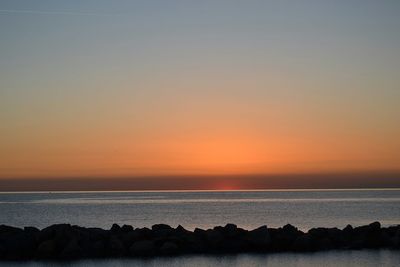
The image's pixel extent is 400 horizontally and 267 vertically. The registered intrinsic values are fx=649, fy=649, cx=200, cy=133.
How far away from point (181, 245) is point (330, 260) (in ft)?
19.4

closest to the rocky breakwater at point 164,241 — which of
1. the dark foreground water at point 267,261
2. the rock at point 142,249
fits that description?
the rock at point 142,249

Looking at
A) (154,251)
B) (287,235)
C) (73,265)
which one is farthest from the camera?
(287,235)

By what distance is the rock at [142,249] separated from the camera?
968 inches

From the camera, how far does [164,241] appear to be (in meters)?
25.8

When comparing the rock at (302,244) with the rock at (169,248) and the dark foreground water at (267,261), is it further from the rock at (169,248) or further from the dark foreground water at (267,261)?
the rock at (169,248)

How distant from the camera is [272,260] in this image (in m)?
23.3

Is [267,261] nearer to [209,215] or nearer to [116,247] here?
[116,247]

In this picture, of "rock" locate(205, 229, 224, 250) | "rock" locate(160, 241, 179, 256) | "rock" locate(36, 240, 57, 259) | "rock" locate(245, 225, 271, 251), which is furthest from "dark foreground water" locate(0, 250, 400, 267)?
"rock" locate(205, 229, 224, 250)

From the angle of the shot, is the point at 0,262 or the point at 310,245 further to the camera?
the point at 310,245

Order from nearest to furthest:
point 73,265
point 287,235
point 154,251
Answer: point 73,265 < point 154,251 < point 287,235

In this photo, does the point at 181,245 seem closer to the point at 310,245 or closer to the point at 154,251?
the point at 154,251

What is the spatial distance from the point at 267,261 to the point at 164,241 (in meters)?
4.68

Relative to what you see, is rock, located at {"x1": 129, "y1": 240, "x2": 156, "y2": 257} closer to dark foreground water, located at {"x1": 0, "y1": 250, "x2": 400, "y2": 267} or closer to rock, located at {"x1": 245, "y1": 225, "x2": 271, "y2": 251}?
dark foreground water, located at {"x1": 0, "y1": 250, "x2": 400, "y2": 267}

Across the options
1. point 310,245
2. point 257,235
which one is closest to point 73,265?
point 257,235
